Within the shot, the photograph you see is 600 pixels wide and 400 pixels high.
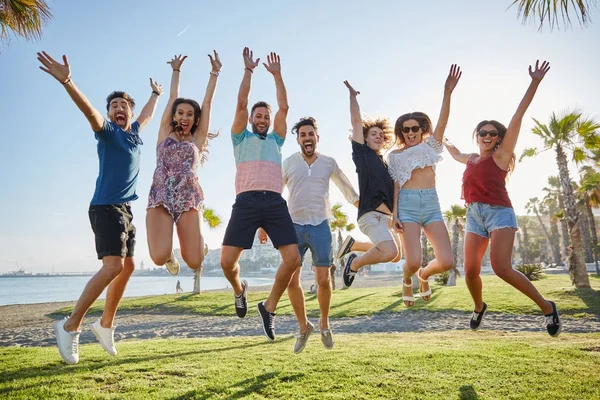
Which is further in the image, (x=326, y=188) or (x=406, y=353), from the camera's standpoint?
(x=406, y=353)

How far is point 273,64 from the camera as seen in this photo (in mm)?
5855

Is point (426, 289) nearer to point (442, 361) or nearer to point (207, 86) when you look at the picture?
point (442, 361)

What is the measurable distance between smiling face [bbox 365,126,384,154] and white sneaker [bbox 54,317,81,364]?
5.05 meters

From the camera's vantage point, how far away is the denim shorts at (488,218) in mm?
5930

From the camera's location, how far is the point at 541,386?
577cm

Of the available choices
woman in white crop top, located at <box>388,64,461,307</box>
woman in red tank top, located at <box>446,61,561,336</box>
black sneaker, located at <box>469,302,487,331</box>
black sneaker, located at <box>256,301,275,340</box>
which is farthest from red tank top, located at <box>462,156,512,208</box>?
black sneaker, located at <box>256,301,275,340</box>

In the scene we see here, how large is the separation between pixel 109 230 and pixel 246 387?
9.19 feet

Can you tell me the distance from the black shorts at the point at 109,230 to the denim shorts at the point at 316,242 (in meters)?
2.44

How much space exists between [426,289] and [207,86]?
470cm

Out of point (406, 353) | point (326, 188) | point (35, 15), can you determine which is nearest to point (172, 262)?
point (326, 188)

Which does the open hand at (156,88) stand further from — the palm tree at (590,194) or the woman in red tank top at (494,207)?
the palm tree at (590,194)

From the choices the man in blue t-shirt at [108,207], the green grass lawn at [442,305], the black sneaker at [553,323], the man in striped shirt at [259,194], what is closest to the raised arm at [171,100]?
the man in blue t-shirt at [108,207]

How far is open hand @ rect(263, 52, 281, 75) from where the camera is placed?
19.1 feet

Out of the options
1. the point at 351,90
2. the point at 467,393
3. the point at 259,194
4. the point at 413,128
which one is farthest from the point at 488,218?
the point at 259,194
